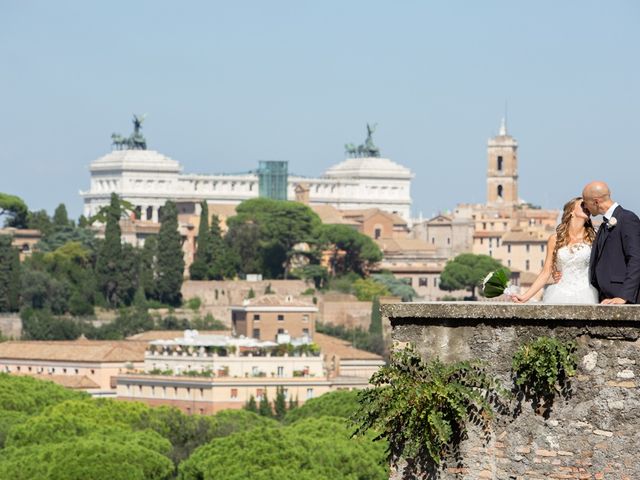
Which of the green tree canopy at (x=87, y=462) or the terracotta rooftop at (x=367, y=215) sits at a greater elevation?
the terracotta rooftop at (x=367, y=215)

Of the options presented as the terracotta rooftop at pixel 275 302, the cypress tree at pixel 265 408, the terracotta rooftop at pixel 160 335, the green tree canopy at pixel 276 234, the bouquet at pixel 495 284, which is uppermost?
the green tree canopy at pixel 276 234

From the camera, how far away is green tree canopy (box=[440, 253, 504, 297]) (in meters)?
154

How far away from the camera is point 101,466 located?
55.5m

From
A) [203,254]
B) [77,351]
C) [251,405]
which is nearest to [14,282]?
[203,254]

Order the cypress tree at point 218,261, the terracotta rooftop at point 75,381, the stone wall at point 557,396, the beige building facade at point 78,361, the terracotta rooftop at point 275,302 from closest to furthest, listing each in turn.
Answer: the stone wall at point 557,396 < the terracotta rooftop at point 75,381 < the beige building facade at point 78,361 < the terracotta rooftop at point 275,302 < the cypress tree at point 218,261

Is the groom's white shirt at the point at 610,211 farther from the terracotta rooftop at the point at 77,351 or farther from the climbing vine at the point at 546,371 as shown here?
the terracotta rooftop at the point at 77,351

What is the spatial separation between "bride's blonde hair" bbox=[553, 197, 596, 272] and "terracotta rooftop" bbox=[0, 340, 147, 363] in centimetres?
10378

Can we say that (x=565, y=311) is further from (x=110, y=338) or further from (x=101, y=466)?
(x=110, y=338)

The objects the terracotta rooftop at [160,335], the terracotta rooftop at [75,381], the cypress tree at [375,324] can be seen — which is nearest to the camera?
the terracotta rooftop at [75,381]

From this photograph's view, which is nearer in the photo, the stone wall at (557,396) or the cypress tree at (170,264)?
the stone wall at (557,396)

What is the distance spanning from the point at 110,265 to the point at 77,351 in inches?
868

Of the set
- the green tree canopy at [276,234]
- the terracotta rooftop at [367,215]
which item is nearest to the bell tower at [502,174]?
the terracotta rooftop at [367,215]

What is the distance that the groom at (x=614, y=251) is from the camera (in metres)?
10.8

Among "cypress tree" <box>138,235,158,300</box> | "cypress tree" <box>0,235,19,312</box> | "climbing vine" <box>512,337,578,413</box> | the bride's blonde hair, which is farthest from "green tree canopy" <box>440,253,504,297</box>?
"climbing vine" <box>512,337,578,413</box>
